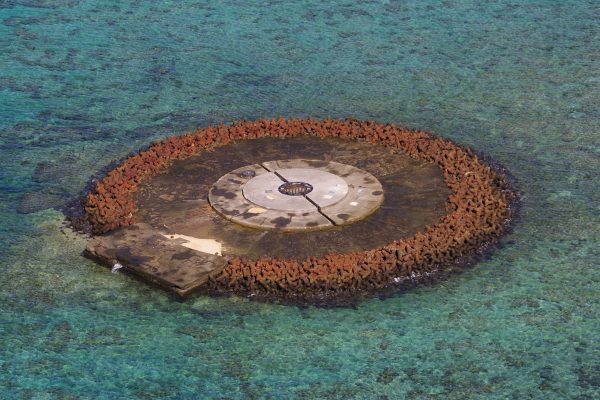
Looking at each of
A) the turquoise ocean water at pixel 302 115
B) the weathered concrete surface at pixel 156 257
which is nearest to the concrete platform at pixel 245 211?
the weathered concrete surface at pixel 156 257

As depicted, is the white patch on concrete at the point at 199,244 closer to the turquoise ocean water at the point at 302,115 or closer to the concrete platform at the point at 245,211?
the concrete platform at the point at 245,211

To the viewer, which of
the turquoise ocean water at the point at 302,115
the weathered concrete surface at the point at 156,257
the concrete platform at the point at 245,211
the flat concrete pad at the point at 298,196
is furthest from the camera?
the flat concrete pad at the point at 298,196

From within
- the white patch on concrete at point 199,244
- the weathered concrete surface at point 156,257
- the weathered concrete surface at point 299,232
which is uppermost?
the weathered concrete surface at point 299,232

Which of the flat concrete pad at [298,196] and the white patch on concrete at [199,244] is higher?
the flat concrete pad at [298,196]

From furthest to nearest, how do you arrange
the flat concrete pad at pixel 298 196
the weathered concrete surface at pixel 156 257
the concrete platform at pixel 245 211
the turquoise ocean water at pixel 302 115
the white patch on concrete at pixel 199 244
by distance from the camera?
1. the flat concrete pad at pixel 298 196
2. the white patch on concrete at pixel 199 244
3. the concrete platform at pixel 245 211
4. the weathered concrete surface at pixel 156 257
5. the turquoise ocean water at pixel 302 115

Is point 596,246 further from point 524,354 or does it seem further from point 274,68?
point 274,68

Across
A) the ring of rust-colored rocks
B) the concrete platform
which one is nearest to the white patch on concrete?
the concrete platform

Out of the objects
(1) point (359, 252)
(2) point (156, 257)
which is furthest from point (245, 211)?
(1) point (359, 252)
